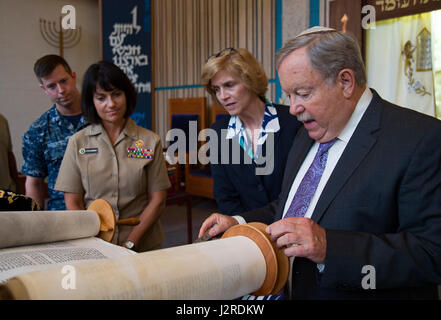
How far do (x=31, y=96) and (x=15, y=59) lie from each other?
697 mm

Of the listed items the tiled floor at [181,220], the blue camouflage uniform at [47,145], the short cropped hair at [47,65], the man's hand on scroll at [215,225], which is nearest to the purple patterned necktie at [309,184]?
the man's hand on scroll at [215,225]

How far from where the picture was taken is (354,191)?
1.09 m

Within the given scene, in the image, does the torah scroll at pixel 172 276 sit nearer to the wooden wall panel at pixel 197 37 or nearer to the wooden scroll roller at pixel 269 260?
the wooden scroll roller at pixel 269 260

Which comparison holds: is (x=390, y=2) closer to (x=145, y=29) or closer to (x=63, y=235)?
(x=63, y=235)

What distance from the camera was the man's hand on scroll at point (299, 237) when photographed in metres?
0.85

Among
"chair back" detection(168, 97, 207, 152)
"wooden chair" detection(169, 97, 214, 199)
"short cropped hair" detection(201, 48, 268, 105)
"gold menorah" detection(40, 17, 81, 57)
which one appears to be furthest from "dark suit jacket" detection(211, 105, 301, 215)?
"gold menorah" detection(40, 17, 81, 57)

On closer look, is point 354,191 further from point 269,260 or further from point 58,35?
point 58,35

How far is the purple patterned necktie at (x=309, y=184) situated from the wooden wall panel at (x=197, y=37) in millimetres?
4489

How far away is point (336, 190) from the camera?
1112mm

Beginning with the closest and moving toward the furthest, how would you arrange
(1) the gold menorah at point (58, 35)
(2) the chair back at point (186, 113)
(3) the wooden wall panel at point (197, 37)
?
(3) the wooden wall panel at point (197, 37) → (2) the chair back at point (186, 113) → (1) the gold menorah at point (58, 35)

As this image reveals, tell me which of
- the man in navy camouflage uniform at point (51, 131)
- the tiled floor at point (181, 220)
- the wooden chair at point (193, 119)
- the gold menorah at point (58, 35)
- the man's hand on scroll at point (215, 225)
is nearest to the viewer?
the man's hand on scroll at point (215, 225)

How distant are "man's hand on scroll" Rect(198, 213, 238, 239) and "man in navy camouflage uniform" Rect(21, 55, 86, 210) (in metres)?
1.26

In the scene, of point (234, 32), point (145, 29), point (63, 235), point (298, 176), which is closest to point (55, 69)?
point (63, 235)

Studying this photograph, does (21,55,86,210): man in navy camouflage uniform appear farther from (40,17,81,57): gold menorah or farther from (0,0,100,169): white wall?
(40,17,81,57): gold menorah
